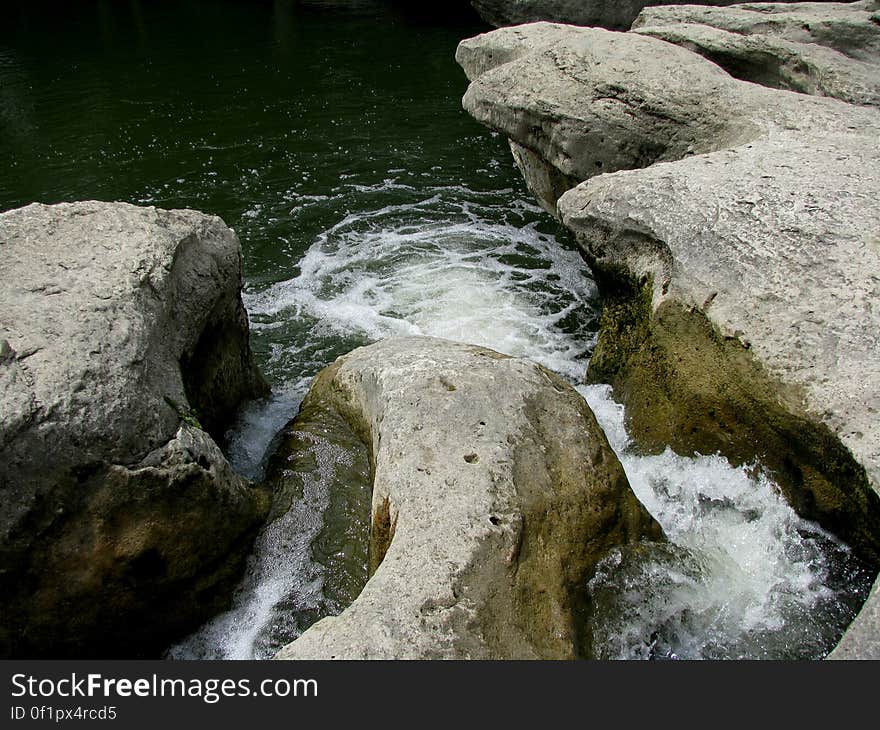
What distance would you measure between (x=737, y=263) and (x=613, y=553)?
1670 mm

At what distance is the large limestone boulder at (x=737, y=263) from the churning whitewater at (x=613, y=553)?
21 centimetres

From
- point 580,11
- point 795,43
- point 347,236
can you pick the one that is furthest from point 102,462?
point 580,11

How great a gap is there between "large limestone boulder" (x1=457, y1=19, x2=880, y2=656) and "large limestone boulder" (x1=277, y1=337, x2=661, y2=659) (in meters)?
0.74

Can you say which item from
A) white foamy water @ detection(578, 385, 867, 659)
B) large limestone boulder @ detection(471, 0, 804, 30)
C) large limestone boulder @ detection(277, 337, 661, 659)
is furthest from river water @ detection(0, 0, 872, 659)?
large limestone boulder @ detection(471, 0, 804, 30)

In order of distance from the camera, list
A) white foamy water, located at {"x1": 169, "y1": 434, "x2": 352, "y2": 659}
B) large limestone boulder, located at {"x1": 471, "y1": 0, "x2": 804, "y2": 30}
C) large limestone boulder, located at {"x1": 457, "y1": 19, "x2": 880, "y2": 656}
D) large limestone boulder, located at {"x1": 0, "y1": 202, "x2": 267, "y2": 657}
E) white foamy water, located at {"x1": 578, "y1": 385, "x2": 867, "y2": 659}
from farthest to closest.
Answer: large limestone boulder, located at {"x1": 471, "y1": 0, "x2": 804, "y2": 30}, large limestone boulder, located at {"x1": 457, "y1": 19, "x2": 880, "y2": 656}, white foamy water, located at {"x1": 169, "y1": 434, "x2": 352, "y2": 659}, white foamy water, located at {"x1": 578, "y1": 385, "x2": 867, "y2": 659}, large limestone boulder, located at {"x1": 0, "y1": 202, "x2": 267, "y2": 657}

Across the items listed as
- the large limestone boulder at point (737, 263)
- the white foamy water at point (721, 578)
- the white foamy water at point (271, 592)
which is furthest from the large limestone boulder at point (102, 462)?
the large limestone boulder at point (737, 263)

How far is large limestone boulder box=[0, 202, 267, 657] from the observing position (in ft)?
9.18

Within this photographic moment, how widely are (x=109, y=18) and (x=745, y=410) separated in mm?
17936

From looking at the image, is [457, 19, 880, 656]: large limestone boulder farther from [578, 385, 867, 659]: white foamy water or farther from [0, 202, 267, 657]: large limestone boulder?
[0, 202, 267, 657]: large limestone boulder

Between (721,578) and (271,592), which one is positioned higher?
(721,578)

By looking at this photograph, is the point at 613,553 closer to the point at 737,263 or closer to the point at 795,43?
the point at 737,263

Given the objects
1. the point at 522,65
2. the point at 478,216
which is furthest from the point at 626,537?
the point at 478,216

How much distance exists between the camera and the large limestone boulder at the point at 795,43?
643 cm

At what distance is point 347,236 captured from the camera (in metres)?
7.54
